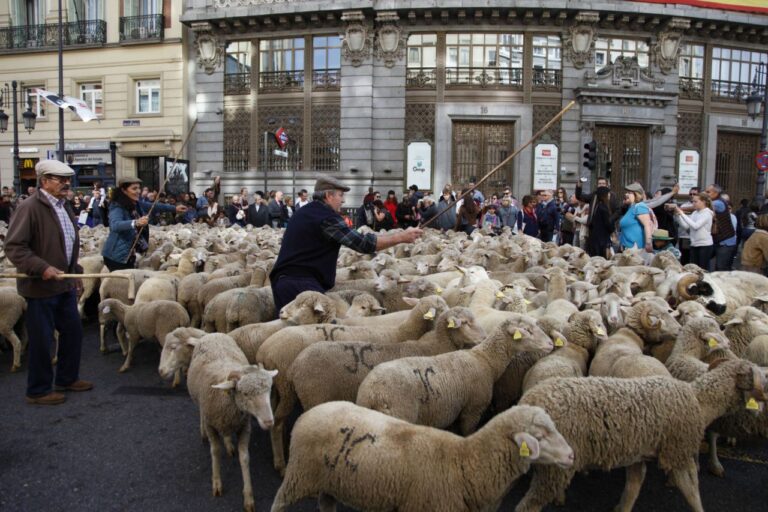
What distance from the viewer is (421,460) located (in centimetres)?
274

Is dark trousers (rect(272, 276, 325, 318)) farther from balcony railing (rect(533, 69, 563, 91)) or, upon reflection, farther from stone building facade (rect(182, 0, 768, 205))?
balcony railing (rect(533, 69, 563, 91))

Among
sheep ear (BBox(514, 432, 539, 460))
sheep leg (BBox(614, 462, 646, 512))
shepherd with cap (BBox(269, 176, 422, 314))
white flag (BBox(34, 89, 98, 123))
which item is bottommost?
sheep leg (BBox(614, 462, 646, 512))

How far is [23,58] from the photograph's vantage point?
27.1 meters

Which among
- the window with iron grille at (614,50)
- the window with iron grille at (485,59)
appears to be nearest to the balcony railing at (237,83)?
the window with iron grille at (485,59)

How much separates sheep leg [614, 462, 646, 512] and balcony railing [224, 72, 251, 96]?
23257 mm

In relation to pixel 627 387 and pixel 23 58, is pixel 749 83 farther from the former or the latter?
pixel 23 58

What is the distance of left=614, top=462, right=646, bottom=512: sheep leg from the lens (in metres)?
3.23

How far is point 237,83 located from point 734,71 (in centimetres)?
2097

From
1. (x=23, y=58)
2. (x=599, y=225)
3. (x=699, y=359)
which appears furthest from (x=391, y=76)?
(x=699, y=359)

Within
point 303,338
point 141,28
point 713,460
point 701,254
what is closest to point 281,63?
point 141,28

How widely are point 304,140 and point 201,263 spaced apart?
1597cm

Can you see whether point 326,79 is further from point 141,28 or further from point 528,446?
point 528,446

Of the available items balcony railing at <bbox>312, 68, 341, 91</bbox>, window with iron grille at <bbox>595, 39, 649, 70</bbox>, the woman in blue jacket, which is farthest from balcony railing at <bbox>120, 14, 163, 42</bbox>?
the woman in blue jacket

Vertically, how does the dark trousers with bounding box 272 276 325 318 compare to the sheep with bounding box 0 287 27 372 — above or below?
above
